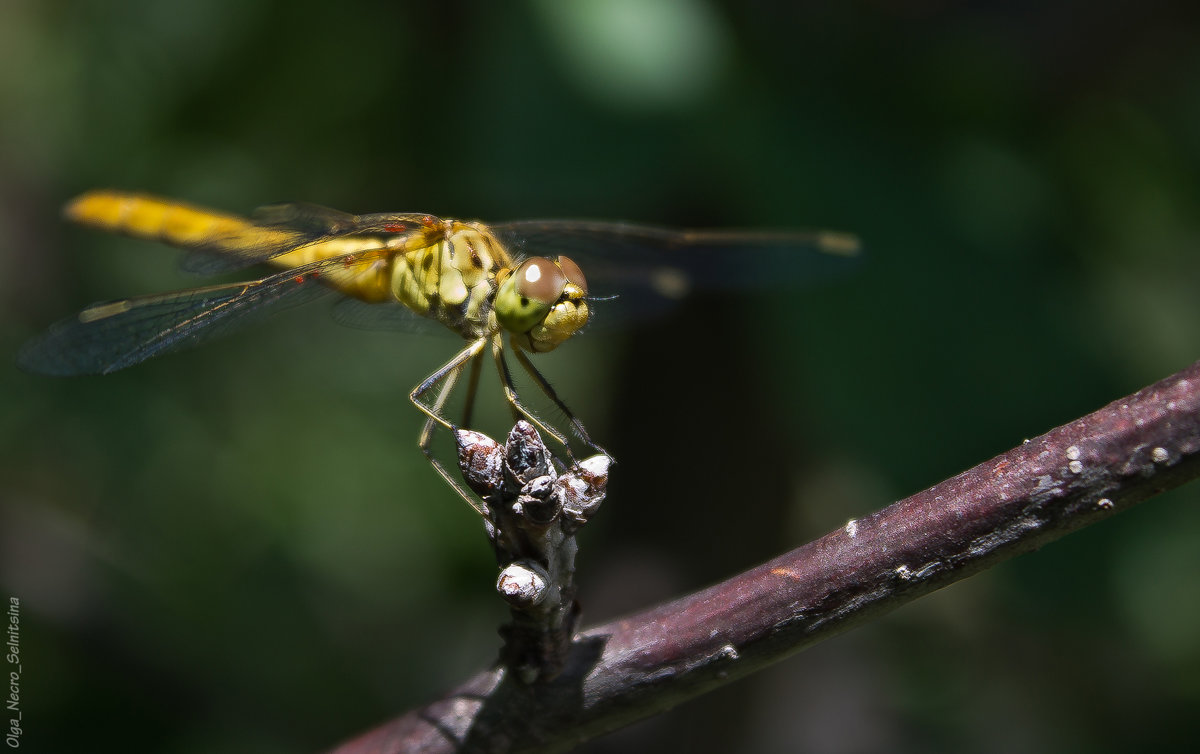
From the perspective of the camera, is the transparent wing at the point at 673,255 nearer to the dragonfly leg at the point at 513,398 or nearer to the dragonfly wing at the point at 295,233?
the dragonfly wing at the point at 295,233

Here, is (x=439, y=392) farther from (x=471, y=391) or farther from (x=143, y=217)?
(x=143, y=217)

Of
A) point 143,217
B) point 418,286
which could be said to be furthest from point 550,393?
point 143,217

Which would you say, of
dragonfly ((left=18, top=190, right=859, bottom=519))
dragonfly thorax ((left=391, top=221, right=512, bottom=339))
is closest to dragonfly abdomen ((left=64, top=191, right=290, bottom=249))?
dragonfly ((left=18, top=190, right=859, bottom=519))

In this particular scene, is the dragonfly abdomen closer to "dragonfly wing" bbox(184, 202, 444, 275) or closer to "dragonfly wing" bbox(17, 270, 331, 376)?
"dragonfly wing" bbox(184, 202, 444, 275)

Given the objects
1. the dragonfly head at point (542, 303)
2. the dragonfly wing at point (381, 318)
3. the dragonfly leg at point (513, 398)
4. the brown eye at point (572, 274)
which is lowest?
the dragonfly leg at point (513, 398)

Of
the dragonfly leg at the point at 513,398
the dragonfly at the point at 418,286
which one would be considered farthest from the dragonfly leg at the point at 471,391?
the dragonfly leg at the point at 513,398

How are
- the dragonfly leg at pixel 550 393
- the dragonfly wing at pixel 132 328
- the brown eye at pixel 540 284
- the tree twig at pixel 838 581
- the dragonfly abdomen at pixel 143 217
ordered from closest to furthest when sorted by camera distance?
1. the tree twig at pixel 838 581
2. the dragonfly leg at pixel 550 393
3. the brown eye at pixel 540 284
4. the dragonfly wing at pixel 132 328
5. the dragonfly abdomen at pixel 143 217

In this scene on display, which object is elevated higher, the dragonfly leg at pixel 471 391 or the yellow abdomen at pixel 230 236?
the yellow abdomen at pixel 230 236

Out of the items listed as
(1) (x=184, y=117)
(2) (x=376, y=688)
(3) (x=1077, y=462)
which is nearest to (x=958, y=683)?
(2) (x=376, y=688)
